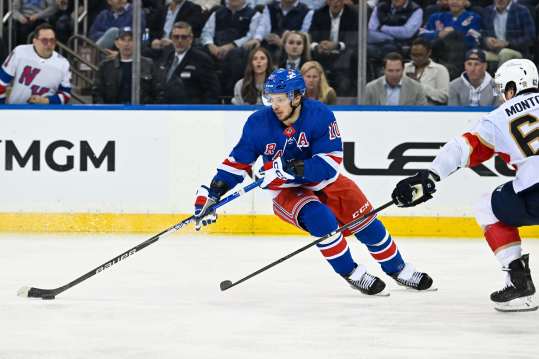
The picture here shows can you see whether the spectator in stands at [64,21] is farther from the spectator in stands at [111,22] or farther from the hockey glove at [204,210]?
the hockey glove at [204,210]

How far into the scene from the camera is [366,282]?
538cm

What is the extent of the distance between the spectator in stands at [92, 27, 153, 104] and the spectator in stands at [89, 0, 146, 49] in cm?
6

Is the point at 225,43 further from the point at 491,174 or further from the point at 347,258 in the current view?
the point at 347,258

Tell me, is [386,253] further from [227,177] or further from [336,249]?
[227,177]

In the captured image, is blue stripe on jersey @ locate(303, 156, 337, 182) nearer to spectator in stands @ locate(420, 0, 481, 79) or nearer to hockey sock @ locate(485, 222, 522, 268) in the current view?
hockey sock @ locate(485, 222, 522, 268)

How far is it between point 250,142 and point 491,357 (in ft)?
6.26

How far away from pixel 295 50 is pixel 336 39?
28 centimetres

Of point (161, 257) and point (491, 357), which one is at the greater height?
point (491, 357)

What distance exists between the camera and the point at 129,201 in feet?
27.0

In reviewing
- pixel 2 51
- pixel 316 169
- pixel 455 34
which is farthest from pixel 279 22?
pixel 316 169

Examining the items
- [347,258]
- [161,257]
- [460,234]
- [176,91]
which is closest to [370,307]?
[347,258]

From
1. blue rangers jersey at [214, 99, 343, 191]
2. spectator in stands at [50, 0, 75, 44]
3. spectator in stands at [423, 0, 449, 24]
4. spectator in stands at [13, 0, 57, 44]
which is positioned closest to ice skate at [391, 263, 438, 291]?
blue rangers jersey at [214, 99, 343, 191]

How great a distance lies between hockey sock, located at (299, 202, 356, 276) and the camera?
530cm

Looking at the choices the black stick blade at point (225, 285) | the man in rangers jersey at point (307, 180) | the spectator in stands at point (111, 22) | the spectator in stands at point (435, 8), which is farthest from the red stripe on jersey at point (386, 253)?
the spectator in stands at point (111, 22)
